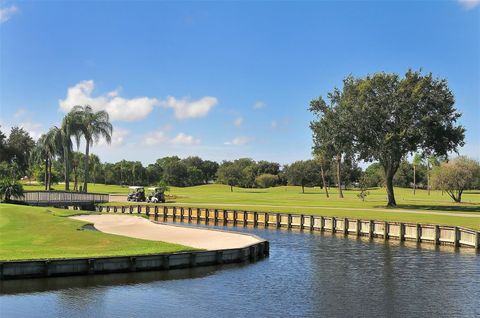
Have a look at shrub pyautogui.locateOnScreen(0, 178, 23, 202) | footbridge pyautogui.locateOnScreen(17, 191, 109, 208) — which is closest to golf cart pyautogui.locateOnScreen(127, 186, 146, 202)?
footbridge pyautogui.locateOnScreen(17, 191, 109, 208)

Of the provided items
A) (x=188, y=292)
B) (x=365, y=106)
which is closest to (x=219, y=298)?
(x=188, y=292)

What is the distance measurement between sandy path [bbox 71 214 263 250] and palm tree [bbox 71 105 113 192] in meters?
50.1

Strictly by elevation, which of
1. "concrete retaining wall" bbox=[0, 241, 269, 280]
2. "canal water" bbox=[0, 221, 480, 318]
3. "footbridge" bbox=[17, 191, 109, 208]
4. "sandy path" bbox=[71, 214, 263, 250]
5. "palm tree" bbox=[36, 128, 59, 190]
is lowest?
"canal water" bbox=[0, 221, 480, 318]

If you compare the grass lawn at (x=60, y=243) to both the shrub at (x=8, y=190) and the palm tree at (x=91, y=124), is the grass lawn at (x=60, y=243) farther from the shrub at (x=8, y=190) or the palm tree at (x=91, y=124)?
the palm tree at (x=91, y=124)

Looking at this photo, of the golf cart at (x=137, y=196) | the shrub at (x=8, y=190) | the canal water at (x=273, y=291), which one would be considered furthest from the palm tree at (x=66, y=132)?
the canal water at (x=273, y=291)

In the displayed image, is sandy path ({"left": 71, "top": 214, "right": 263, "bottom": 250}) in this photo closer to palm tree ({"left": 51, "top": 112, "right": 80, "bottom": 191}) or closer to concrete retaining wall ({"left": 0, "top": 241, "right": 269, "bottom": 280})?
concrete retaining wall ({"left": 0, "top": 241, "right": 269, "bottom": 280})

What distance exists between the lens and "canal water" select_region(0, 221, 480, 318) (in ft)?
70.6

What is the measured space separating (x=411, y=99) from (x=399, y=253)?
38.0m

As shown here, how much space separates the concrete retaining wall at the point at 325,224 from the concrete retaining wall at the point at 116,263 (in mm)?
19142

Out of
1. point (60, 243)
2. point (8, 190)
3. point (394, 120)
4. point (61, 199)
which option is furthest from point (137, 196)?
point (60, 243)

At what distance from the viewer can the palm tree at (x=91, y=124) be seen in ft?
320

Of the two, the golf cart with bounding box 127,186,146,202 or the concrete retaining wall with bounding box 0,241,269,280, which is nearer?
the concrete retaining wall with bounding box 0,241,269,280

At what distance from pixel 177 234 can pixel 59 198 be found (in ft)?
141

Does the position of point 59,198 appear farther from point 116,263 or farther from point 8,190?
point 116,263
